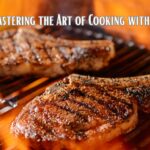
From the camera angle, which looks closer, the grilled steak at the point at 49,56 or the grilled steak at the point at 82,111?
the grilled steak at the point at 82,111

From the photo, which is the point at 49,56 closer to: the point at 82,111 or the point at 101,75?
the point at 101,75

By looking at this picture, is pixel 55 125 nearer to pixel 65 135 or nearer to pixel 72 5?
pixel 65 135

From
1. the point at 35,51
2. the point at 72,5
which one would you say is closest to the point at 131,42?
the point at 72,5

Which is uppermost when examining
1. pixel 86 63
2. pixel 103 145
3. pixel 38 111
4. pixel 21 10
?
pixel 21 10

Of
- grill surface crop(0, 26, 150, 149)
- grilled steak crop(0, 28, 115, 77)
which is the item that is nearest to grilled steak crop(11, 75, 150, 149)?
grill surface crop(0, 26, 150, 149)

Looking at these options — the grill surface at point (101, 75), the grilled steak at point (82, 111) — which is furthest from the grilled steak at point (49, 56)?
the grilled steak at point (82, 111)

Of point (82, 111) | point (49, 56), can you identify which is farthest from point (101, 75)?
point (82, 111)

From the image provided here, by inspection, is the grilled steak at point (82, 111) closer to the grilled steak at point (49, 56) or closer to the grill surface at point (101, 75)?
the grill surface at point (101, 75)
